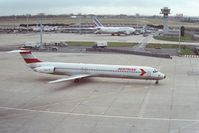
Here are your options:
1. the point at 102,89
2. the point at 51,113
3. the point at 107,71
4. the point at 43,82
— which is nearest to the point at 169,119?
the point at 51,113

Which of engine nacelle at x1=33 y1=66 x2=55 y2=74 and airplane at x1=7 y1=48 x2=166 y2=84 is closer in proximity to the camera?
airplane at x1=7 y1=48 x2=166 y2=84

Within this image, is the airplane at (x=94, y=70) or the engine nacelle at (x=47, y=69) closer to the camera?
the airplane at (x=94, y=70)

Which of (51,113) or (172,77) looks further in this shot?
(172,77)

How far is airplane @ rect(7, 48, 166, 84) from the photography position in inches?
2009

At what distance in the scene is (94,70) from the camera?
5234 centimetres

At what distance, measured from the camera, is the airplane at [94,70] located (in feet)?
167

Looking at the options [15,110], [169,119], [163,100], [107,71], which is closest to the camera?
[169,119]

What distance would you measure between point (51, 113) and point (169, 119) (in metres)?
11.8

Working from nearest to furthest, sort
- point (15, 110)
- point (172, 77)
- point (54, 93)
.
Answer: point (15, 110) < point (54, 93) < point (172, 77)

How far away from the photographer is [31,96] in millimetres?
43625

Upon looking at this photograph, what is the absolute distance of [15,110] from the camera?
3738cm

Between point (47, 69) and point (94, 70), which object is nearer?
point (94, 70)

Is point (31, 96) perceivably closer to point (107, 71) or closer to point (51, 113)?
point (51, 113)

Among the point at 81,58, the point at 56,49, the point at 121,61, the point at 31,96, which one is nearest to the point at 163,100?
the point at 31,96
